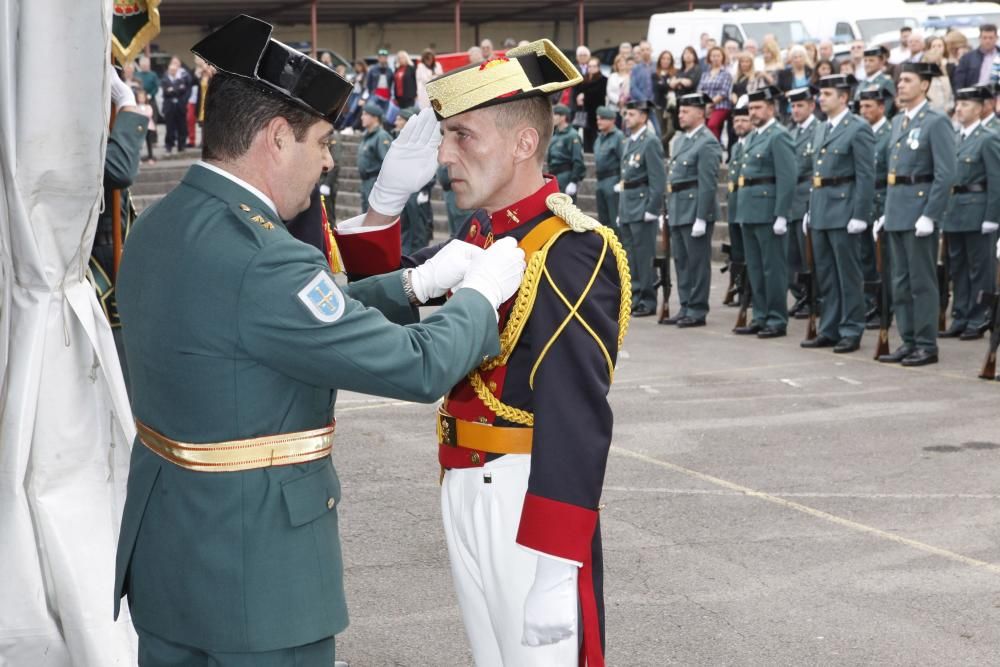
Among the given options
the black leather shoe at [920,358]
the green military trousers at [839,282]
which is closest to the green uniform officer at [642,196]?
the green military trousers at [839,282]

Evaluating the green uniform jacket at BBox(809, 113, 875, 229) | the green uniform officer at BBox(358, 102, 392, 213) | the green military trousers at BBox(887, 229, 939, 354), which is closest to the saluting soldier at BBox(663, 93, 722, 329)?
the green uniform jacket at BBox(809, 113, 875, 229)

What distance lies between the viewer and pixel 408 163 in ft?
11.2

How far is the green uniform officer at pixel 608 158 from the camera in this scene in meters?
15.0

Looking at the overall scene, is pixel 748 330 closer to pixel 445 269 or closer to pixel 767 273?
pixel 767 273

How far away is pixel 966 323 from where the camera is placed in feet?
37.9

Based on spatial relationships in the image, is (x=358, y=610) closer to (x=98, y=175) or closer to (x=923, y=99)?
(x=98, y=175)

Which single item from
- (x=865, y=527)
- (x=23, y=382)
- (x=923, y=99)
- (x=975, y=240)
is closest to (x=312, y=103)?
(x=23, y=382)

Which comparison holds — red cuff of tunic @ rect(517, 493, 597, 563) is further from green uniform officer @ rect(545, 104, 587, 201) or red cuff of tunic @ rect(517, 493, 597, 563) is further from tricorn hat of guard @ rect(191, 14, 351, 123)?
green uniform officer @ rect(545, 104, 587, 201)

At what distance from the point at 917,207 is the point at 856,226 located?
61 centimetres

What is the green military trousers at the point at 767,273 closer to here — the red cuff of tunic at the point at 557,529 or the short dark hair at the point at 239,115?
the red cuff of tunic at the point at 557,529

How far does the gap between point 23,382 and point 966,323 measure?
9543mm

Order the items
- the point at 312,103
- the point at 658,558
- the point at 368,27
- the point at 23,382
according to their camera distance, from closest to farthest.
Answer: the point at 312,103
the point at 23,382
the point at 658,558
the point at 368,27

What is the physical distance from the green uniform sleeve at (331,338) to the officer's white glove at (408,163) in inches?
31.5

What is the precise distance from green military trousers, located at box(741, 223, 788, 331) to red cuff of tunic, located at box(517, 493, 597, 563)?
9.30 m
